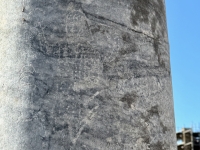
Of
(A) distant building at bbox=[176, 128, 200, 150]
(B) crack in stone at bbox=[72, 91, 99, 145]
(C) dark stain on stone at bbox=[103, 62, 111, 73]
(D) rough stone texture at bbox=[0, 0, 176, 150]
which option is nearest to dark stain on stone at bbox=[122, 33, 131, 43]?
(D) rough stone texture at bbox=[0, 0, 176, 150]

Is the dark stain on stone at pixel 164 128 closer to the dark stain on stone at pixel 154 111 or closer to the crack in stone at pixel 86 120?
the dark stain on stone at pixel 154 111

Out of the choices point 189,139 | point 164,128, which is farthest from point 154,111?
point 189,139

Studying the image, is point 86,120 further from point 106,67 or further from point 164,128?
point 164,128

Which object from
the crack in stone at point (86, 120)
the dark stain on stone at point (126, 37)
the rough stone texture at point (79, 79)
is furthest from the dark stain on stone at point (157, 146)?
the dark stain on stone at point (126, 37)

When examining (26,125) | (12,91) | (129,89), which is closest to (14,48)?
(12,91)

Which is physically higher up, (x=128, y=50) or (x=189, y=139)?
(x=128, y=50)

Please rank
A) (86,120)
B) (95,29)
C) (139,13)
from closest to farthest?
(86,120), (95,29), (139,13)

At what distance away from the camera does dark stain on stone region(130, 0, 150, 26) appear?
143cm

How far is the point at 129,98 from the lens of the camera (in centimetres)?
132

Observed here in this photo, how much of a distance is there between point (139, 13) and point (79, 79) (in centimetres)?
40

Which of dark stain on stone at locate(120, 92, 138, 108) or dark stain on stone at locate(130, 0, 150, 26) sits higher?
dark stain on stone at locate(130, 0, 150, 26)

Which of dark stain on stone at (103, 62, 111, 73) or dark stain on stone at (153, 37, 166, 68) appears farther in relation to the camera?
dark stain on stone at (153, 37, 166, 68)

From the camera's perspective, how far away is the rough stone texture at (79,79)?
1.21 metres

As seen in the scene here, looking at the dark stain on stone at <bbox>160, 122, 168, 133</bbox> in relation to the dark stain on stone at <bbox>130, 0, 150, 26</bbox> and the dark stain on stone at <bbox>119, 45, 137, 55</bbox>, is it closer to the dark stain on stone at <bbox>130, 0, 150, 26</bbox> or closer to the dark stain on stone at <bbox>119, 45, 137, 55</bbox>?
the dark stain on stone at <bbox>119, 45, 137, 55</bbox>
